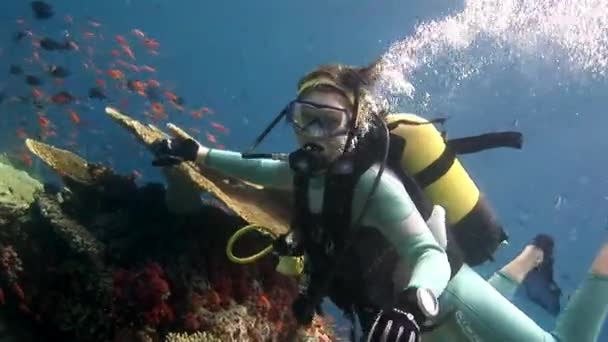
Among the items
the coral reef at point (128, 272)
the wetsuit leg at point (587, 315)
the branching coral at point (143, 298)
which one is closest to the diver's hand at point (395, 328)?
the coral reef at point (128, 272)

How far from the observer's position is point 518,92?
55.3 metres

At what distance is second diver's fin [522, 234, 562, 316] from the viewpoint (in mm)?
5434

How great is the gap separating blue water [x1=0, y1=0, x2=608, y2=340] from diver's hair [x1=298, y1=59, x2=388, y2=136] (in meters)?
28.4

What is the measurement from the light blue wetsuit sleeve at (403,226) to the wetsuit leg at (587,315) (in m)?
1.40

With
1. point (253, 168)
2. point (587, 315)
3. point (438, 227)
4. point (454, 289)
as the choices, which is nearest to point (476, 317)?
point (454, 289)

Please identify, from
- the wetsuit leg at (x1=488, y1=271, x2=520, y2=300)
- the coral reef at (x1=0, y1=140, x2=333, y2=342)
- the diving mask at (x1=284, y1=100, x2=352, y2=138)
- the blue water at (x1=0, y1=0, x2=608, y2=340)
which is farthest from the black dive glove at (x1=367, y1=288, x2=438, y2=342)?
the blue water at (x1=0, y1=0, x2=608, y2=340)

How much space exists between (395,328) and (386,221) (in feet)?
2.93

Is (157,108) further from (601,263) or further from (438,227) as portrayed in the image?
(601,263)

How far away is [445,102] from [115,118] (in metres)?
56.4

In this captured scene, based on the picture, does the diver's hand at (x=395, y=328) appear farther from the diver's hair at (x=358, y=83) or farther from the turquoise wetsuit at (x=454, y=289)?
the diver's hair at (x=358, y=83)

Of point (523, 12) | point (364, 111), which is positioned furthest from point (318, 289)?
point (523, 12)

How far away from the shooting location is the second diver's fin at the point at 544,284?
543 cm

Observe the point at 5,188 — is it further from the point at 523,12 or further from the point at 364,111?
the point at 523,12

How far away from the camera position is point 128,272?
4.14m
